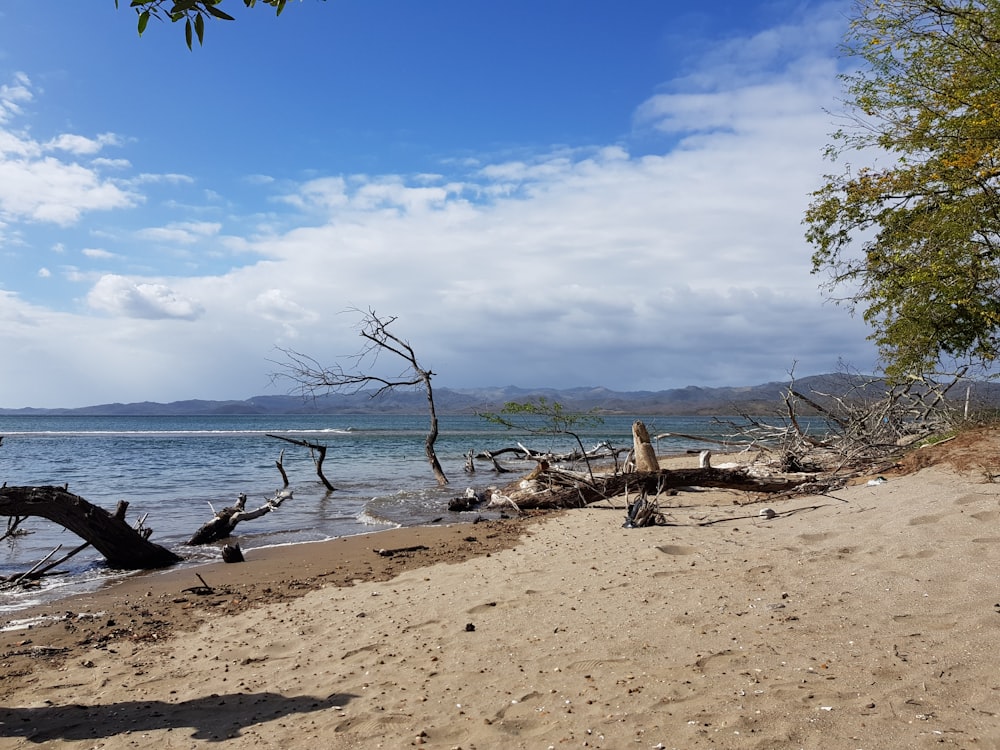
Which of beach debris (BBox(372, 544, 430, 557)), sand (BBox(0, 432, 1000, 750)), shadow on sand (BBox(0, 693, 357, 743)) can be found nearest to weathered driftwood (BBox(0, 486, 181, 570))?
sand (BBox(0, 432, 1000, 750))

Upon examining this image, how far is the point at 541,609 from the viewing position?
5.14 meters

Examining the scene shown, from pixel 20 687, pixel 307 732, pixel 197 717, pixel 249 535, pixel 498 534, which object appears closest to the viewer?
pixel 307 732

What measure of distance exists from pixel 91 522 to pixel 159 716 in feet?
18.3

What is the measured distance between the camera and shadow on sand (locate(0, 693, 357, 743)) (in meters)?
3.67

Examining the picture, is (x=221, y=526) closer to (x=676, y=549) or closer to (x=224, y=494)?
(x=224, y=494)

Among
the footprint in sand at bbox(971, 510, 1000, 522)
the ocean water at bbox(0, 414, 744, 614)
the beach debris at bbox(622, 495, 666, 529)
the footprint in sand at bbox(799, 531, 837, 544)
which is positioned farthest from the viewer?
the ocean water at bbox(0, 414, 744, 614)

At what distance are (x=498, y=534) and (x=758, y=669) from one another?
587 centimetres

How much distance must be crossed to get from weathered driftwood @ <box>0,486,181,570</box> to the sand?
5.37ft

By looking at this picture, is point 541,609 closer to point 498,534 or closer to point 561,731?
point 561,731

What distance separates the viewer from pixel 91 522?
8.42 meters

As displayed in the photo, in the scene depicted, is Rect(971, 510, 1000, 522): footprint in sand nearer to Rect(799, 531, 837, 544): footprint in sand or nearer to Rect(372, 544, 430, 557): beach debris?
Rect(799, 531, 837, 544): footprint in sand

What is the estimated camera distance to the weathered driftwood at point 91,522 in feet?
25.6

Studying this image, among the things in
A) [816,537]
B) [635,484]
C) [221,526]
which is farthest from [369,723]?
[221,526]

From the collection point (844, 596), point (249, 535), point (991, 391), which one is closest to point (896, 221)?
point (991, 391)
